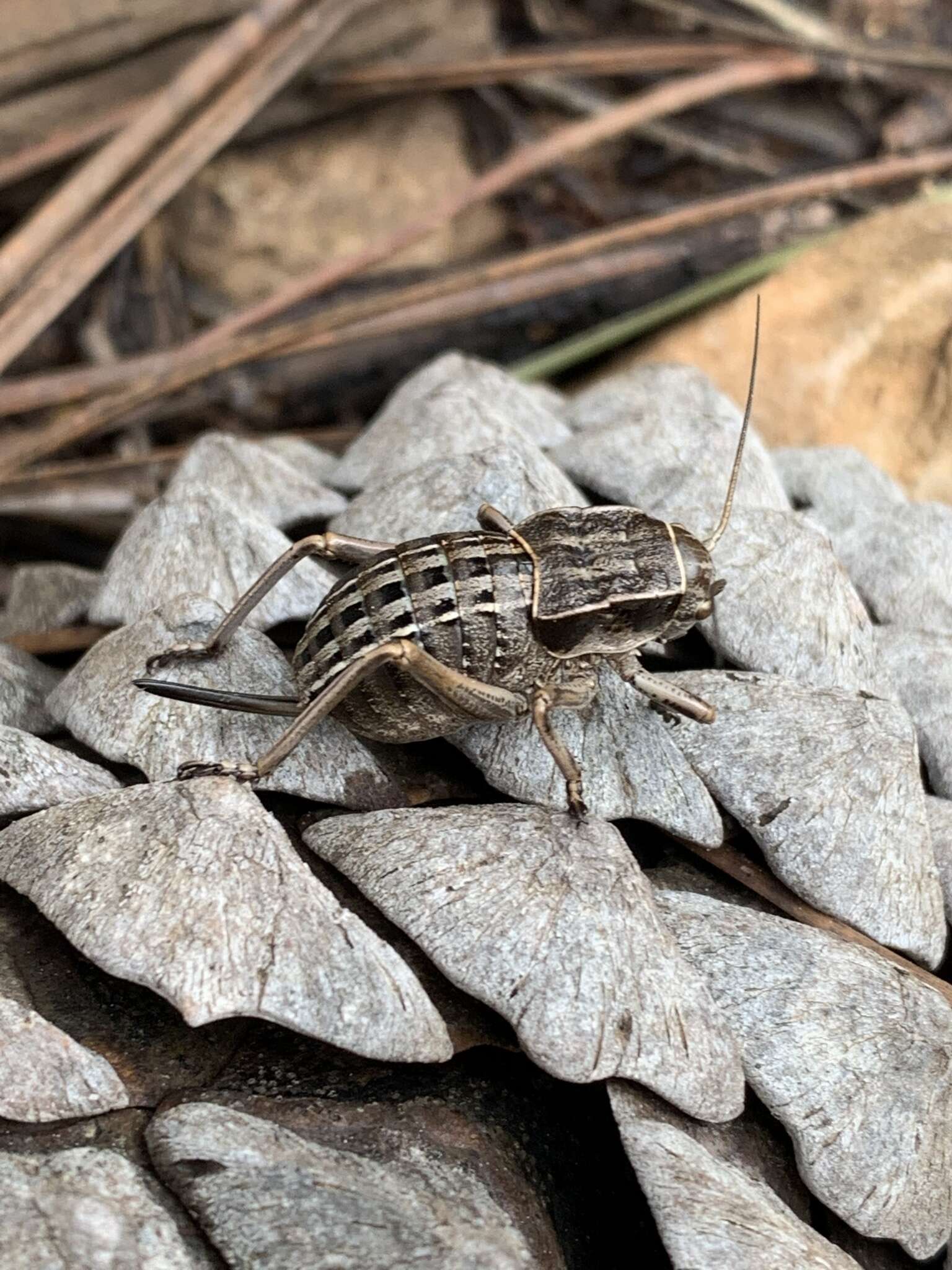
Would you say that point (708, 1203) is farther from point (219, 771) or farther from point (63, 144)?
point (63, 144)

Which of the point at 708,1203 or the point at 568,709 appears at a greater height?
the point at 568,709

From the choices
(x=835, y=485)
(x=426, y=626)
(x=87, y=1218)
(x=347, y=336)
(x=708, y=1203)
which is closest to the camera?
(x=87, y=1218)

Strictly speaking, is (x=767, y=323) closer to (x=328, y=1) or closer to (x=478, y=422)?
(x=478, y=422)

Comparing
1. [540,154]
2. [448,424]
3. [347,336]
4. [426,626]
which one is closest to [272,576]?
[426,626]

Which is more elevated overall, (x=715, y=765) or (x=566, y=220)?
(x=566, y=220)

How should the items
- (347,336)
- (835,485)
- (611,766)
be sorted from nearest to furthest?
(611,766), (835,485), (347,336)

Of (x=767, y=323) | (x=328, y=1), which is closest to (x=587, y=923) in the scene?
(x=767, y=323)

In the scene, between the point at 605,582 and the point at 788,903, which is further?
the point at 605,582

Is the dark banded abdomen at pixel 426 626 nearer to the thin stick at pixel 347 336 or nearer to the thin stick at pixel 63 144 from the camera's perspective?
the thin stick at pixel 347 336
